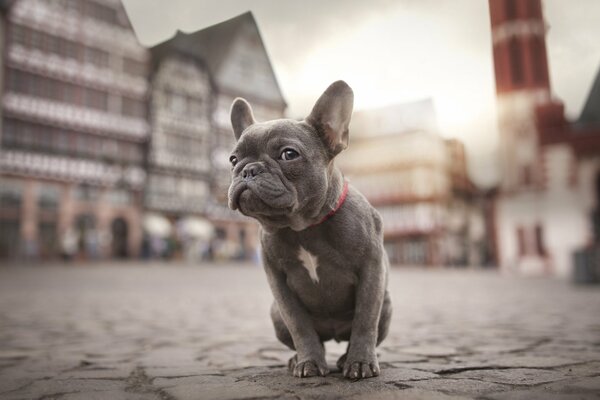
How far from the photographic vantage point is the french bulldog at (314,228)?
1924mm

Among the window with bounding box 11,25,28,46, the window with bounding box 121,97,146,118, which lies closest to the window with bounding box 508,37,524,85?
the window with bounding box 121,97,146,118

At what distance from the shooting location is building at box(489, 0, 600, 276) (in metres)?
20.4

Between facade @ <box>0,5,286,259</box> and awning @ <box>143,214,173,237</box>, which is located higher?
facade @ <box>0,5,286,259</box>

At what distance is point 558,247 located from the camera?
21.5 m

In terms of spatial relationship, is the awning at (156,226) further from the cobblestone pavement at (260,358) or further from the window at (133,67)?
the cobblestone pavement at (260,358)

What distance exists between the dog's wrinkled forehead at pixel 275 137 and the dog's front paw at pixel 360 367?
2.77ft

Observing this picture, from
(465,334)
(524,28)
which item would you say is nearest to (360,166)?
(524,28)

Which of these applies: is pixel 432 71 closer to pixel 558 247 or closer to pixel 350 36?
pixel 350 36

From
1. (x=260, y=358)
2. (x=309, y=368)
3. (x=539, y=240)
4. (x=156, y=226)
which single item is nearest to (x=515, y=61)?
(x=539, y=240)

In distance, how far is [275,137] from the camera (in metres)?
1.95

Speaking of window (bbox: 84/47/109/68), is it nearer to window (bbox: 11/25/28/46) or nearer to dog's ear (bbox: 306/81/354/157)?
window (bbox: 11/25/28/46)

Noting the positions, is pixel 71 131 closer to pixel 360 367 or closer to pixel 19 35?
pixel 19 35

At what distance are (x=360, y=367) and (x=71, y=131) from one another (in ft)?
98.3

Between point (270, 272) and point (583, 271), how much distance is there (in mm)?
11138
